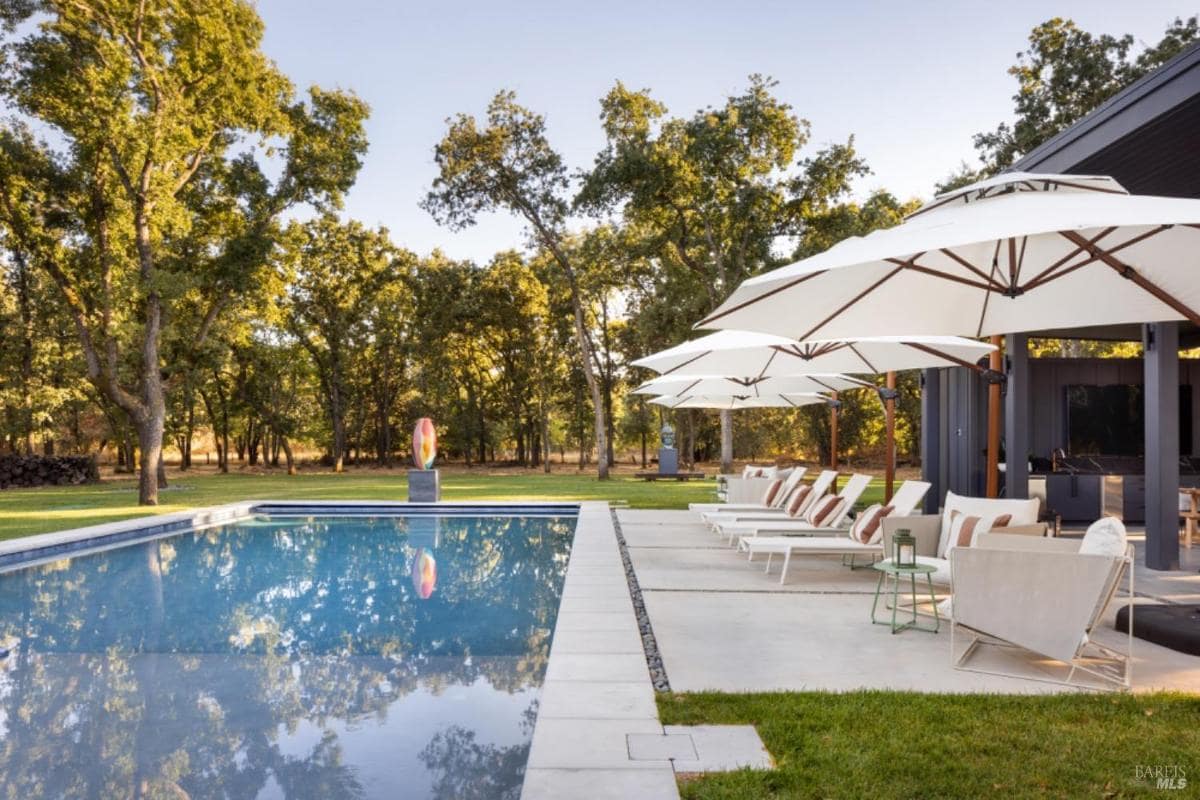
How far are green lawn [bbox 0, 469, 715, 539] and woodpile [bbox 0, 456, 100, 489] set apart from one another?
2.54 feet

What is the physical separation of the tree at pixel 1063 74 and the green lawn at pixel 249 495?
12656mm

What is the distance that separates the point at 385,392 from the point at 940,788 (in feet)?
106

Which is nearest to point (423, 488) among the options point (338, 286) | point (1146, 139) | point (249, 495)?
point (249, 495)

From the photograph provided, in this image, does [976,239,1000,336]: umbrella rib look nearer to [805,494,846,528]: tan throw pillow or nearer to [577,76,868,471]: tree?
[805,494,846,528]: tan throw pillow

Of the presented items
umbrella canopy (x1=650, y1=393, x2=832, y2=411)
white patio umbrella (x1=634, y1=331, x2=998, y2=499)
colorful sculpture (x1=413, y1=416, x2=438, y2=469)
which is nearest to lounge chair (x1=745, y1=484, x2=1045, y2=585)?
white patio umbrella (x1=634, y1=331, x2=998, y2=499)

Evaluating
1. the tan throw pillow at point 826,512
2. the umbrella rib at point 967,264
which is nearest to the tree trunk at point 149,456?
the tan throw pillow at point 826,512

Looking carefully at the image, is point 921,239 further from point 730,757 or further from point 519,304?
point 519,304

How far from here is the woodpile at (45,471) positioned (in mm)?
22422

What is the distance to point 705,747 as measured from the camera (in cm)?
325

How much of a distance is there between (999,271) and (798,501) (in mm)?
5339

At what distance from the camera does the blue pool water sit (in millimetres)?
3616

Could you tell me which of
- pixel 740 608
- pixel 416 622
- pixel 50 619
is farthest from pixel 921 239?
pixel 50 619

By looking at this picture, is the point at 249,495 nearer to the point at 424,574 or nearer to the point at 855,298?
the point at 424,574

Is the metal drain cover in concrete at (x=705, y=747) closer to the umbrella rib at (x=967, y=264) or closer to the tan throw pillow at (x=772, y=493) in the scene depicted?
the umbrella rib at (x=967, y=264)
